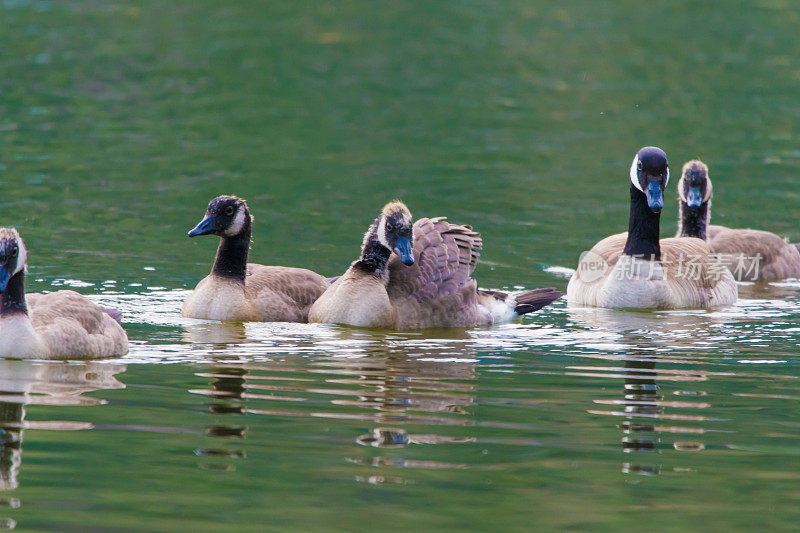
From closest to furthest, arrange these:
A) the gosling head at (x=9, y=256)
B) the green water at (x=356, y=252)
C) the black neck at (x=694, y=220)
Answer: the green water at (x=356, y=252)
the gosling head at (x=9, y=256)
the black neck at (x=694, y=220)

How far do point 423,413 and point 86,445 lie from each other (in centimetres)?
295

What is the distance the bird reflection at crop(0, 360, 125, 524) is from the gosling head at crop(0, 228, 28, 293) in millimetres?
881

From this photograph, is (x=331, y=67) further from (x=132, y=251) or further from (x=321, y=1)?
(x=132, y=251)

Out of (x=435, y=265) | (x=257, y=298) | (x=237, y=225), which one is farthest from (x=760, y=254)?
(x=237, y=225)

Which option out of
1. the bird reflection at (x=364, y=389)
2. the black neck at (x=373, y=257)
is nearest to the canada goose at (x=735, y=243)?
the black neck at (x=373, y=257)

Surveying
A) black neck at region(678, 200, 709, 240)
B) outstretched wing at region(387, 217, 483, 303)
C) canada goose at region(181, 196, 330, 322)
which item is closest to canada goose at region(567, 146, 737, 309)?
black neck at region(678, 200, 709, 240)

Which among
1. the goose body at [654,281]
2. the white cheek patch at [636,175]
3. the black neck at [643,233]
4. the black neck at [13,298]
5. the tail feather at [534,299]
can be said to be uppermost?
the white cheek patch at [636,175]

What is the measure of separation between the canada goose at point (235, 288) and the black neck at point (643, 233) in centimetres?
451

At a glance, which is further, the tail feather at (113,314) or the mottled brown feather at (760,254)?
the mottled brown feather at (760,254)

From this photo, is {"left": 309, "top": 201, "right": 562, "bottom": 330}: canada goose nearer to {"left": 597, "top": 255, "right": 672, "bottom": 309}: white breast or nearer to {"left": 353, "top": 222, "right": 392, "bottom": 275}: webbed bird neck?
{"left": 353, "top": 222, "right": 392, "bottom": 275}: webbed bird neck

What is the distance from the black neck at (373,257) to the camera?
16.3 metres

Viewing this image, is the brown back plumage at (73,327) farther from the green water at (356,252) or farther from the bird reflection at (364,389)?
the bird reflection at (364,389)

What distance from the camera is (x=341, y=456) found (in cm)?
1024

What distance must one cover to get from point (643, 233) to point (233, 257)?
218 inches
